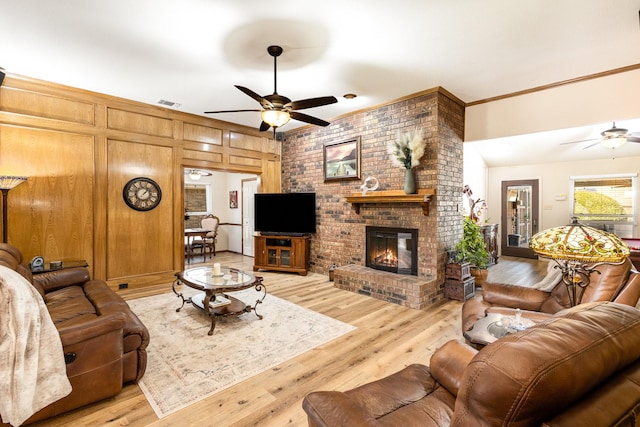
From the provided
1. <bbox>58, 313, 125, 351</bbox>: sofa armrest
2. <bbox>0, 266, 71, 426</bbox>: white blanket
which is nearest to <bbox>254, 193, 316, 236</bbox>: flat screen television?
<bbox>58, 313, 125, 351</bbox>: sofa armrest

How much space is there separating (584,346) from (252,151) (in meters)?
6.04

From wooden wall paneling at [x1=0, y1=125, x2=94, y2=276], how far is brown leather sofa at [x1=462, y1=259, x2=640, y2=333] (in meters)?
5.06

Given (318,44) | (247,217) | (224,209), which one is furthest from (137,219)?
(224,209)

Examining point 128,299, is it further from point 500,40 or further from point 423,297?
point 500,40

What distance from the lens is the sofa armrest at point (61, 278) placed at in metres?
3.18

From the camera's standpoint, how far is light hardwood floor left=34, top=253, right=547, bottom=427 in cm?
195

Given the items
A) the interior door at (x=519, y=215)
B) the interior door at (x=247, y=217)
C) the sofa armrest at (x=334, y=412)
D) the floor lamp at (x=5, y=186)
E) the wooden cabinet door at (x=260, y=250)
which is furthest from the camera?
the interior door at (x=247, y=217)

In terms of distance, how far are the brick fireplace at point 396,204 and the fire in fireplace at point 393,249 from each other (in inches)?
2.4

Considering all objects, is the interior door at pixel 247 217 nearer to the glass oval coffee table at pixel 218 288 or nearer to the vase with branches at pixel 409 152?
the glass oval coffee table at pixel 218 288

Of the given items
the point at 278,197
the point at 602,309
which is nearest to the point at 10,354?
the point at 602,309

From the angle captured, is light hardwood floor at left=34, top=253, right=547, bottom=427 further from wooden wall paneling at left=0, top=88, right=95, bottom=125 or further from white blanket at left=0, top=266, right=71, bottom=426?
wooden wall paneling at left=0, top=88, right=95, bottom=125

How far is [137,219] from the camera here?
4863 mm

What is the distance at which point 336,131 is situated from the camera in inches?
217

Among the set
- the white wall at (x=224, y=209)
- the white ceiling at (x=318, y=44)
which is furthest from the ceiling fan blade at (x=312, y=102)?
the white wall at (x=224, y=209)
